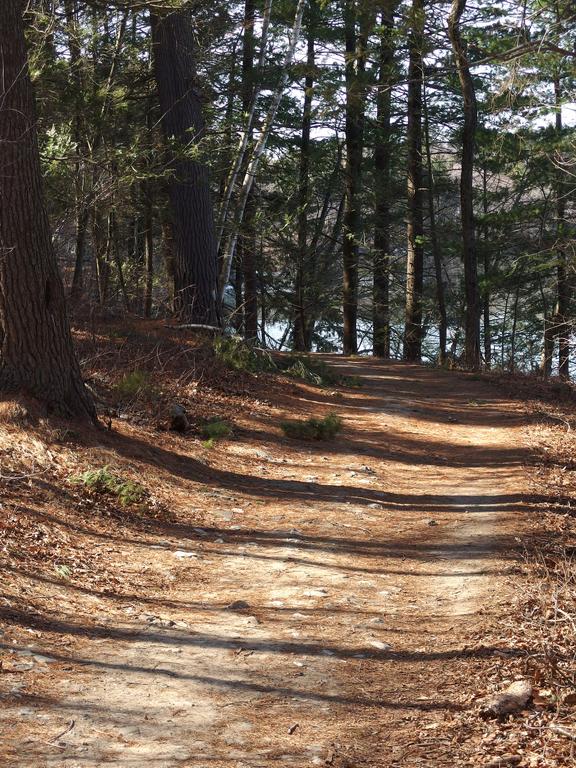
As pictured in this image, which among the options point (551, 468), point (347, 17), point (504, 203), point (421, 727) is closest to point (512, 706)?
point (421, 727)

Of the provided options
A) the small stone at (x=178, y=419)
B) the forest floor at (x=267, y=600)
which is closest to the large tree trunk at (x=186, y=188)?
the forest floor at (x=267, y=600)

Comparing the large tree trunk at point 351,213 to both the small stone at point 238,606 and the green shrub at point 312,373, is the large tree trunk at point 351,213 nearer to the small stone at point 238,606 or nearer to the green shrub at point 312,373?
the green shrub at point 312,373

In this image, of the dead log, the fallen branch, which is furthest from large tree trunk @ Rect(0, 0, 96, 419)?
the fallen branch

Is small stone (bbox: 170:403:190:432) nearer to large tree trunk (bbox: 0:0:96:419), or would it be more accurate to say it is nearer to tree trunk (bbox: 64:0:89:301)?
large tree trunk (bbox: 0:0:96:419)

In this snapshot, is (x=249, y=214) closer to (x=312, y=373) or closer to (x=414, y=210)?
(x=414, y=210)

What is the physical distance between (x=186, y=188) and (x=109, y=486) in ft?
29.3

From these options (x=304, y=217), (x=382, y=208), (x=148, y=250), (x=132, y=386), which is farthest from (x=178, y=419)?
(x=382, y=208)

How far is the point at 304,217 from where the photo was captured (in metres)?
25.1

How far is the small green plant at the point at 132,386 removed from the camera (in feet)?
33.7

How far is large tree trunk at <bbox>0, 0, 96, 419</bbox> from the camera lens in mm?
8141

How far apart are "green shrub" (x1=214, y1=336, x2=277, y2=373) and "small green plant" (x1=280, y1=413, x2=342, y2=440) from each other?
8.47 feet

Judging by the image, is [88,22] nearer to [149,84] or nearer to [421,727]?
[149,84]

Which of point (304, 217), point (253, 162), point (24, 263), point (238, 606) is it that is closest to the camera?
point (238, 606)

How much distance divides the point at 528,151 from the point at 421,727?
22910 mm
